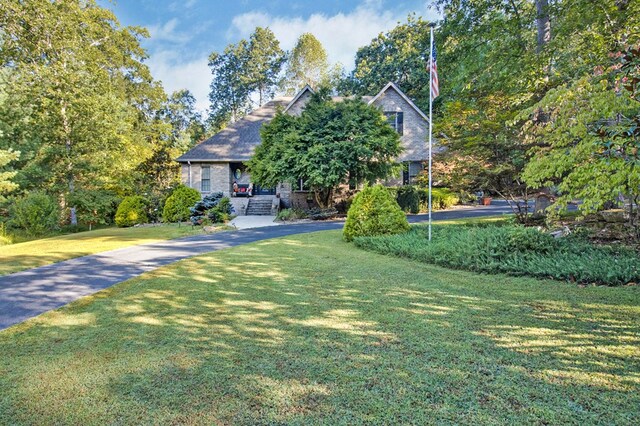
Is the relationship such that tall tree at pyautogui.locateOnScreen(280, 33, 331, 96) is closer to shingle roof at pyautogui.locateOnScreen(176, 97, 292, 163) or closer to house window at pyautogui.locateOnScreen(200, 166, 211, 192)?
shingle roof at pyautogui.locateOnScreen(176, 97, 292, 163)

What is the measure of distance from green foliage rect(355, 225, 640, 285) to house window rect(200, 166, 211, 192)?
55.3 ft

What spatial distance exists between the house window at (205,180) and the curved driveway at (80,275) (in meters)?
11.8

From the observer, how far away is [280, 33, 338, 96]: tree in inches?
1558

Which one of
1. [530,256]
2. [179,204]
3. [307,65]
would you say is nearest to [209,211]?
[179,204]

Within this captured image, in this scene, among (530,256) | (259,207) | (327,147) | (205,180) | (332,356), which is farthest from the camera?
(205,180)

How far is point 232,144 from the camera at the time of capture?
22938 millimetres

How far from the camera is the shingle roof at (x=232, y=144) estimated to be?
857 inches

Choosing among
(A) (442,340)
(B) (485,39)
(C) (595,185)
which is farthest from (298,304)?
(B) (485,39)

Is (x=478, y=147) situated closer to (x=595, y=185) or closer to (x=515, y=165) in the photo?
(x=515, y=165)

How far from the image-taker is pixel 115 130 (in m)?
18.8

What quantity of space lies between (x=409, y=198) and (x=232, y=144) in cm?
1253

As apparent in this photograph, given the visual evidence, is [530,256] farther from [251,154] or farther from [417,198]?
[251,154]

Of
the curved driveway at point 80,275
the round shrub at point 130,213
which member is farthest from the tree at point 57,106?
the curved driveway at point 80,275

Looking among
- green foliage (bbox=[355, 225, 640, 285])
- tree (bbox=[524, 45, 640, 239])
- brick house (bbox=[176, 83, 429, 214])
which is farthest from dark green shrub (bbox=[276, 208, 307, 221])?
tree (bbox=[524, 45, 640, 239])
